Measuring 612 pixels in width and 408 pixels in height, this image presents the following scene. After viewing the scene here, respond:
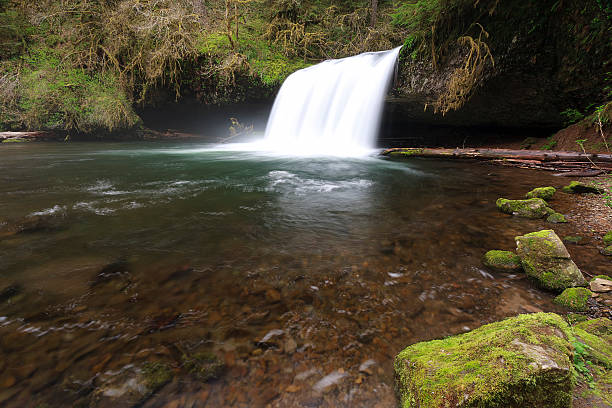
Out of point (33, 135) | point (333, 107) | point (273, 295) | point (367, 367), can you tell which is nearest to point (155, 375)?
point (273, 295)

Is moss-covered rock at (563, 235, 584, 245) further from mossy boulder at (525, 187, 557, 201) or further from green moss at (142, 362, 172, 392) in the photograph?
green moss at (142, 362, 172, 392)

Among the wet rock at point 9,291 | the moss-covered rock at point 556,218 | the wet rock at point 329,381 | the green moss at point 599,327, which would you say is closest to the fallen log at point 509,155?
the moss-covered rock at point 556,218

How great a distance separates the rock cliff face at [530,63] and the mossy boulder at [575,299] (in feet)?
23.7

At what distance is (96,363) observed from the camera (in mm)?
1495

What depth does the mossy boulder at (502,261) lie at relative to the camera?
7.80 feet

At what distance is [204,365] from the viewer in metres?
1.50

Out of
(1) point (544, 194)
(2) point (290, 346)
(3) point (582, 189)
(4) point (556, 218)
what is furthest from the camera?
(3) point (582, 189)

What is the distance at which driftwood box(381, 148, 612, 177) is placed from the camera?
18.4 feet

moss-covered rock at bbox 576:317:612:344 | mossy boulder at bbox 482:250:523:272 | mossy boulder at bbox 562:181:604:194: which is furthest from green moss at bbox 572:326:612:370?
mossy boulder at bbox 562:181:604:194

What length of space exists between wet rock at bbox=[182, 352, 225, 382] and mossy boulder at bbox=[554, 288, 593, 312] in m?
2.37

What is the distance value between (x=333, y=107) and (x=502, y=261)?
10.0 meters

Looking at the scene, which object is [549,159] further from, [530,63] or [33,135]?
[33,135]

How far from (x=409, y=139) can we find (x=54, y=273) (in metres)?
12.0

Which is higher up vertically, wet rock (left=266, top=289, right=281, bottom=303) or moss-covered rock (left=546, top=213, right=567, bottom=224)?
moss-covered rock (left=546, top=213, right=567, bottom=224)
